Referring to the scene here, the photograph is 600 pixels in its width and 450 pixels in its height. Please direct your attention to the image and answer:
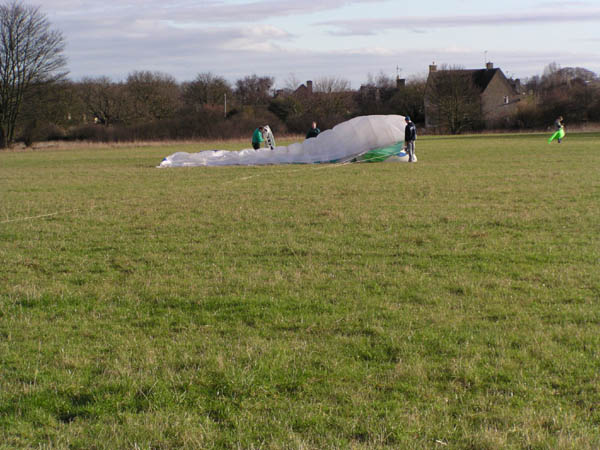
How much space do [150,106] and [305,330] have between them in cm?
7658

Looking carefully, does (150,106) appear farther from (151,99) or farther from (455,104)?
(455,104)

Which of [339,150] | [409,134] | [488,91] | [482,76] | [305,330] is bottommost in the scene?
[305,330]

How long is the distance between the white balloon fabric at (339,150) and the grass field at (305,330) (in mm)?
14096

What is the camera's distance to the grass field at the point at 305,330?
3664 mm

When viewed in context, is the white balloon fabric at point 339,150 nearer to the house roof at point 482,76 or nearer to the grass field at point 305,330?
the grass field at point 305,330

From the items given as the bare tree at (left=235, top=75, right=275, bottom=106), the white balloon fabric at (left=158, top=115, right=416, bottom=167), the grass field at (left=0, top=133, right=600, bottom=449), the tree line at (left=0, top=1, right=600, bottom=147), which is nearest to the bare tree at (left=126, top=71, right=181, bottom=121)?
the tree line at (left=0, top=1, right=600, bottom=147)

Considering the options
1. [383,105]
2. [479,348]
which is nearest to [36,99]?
[383,105]

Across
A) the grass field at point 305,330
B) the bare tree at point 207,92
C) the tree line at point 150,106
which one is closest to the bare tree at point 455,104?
the tree line at point 150,106

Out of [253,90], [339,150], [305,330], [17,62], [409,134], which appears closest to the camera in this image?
[305,330]

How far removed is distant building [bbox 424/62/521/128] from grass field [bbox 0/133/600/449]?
6191 centimetres

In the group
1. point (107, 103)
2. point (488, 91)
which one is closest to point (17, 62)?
point (107, 103)

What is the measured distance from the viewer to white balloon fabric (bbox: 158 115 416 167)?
25531 mm

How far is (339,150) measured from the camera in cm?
2605

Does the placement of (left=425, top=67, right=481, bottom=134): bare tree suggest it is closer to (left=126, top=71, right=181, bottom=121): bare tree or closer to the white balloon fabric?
(left=126, top=71, right=181, bottom=121): bare tree
